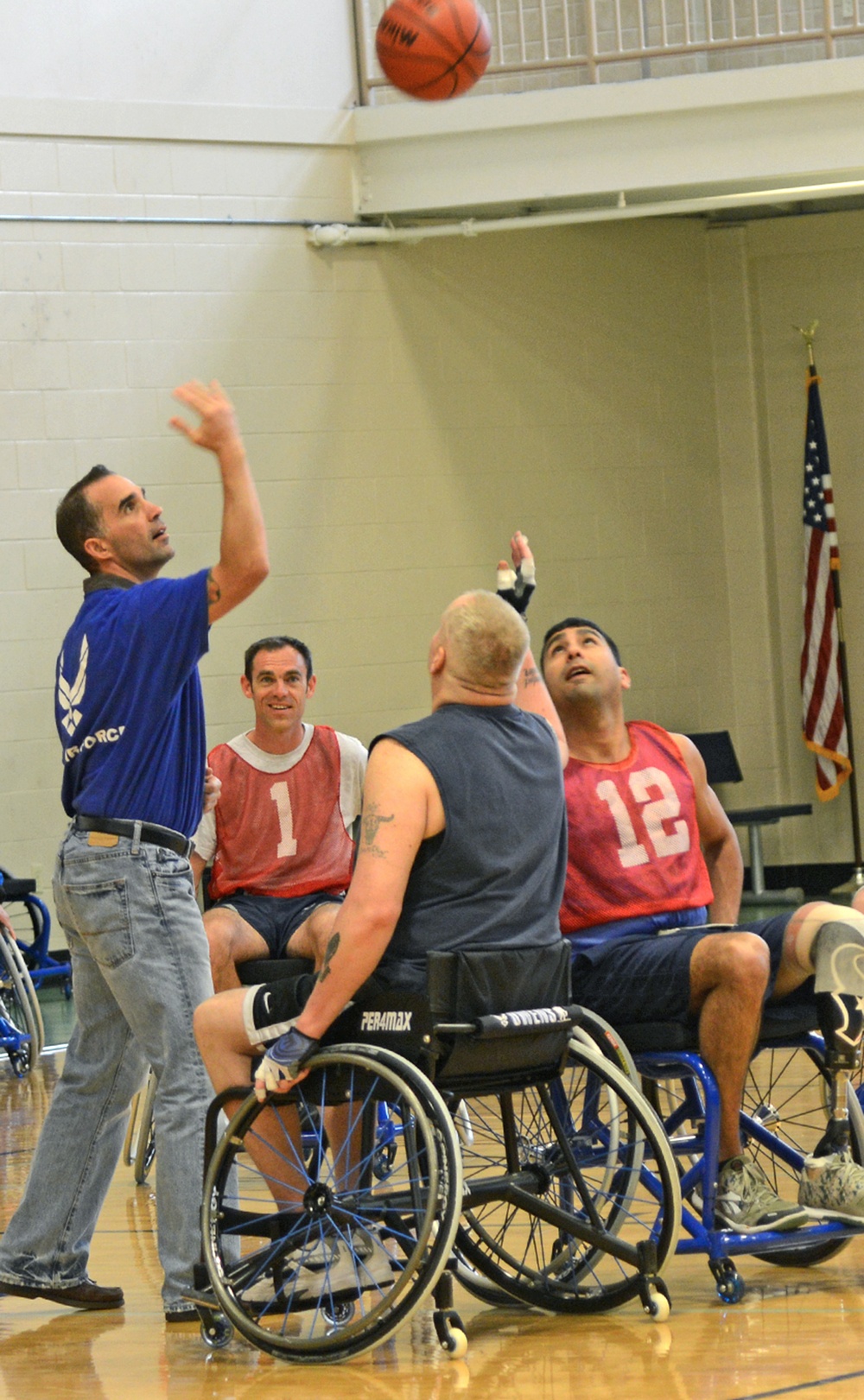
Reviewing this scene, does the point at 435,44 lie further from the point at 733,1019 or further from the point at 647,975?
the point at 733,1019

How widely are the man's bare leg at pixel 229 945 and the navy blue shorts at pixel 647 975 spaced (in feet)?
3.41

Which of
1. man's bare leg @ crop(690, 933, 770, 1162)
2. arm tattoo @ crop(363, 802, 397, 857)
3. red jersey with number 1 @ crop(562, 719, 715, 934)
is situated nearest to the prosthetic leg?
man's bare leg @ crop(690, 933, 770, 1162)

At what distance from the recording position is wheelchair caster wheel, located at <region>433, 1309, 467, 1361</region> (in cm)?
262

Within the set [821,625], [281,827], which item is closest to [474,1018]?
[281,827]

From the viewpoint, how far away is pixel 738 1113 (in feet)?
9.80

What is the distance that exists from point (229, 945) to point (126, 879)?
Result: 0.99m

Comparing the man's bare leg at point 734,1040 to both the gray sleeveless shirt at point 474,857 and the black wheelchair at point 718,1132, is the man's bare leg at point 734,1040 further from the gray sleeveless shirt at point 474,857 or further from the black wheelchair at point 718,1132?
the gray sleeveless shirt at point 474,857

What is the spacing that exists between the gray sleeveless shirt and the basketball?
4.83 meters

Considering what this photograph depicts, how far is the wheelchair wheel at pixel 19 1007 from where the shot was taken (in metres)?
5.69

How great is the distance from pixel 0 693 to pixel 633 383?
11.6 ft

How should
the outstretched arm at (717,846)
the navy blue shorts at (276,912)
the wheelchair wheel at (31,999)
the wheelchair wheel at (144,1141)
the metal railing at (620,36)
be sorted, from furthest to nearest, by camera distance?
the metal railing at (620,36) < the wheelchair wheel at (31,999) < the wheelchair wheel at (144,1141) < the navy blue shorts at (276,912) < the outstretched arm at (717,846)

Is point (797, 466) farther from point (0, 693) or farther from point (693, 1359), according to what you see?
point (693, 1359)

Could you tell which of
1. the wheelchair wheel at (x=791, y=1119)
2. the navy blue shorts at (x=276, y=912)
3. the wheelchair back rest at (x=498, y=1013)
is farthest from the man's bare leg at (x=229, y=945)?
the wheelchair back rest at (x=498, y=1013)

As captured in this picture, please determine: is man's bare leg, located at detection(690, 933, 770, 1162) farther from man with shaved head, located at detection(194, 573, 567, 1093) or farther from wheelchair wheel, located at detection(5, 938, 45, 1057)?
wheelchair wheel, located at detection(5, 938, 45, 1057)
